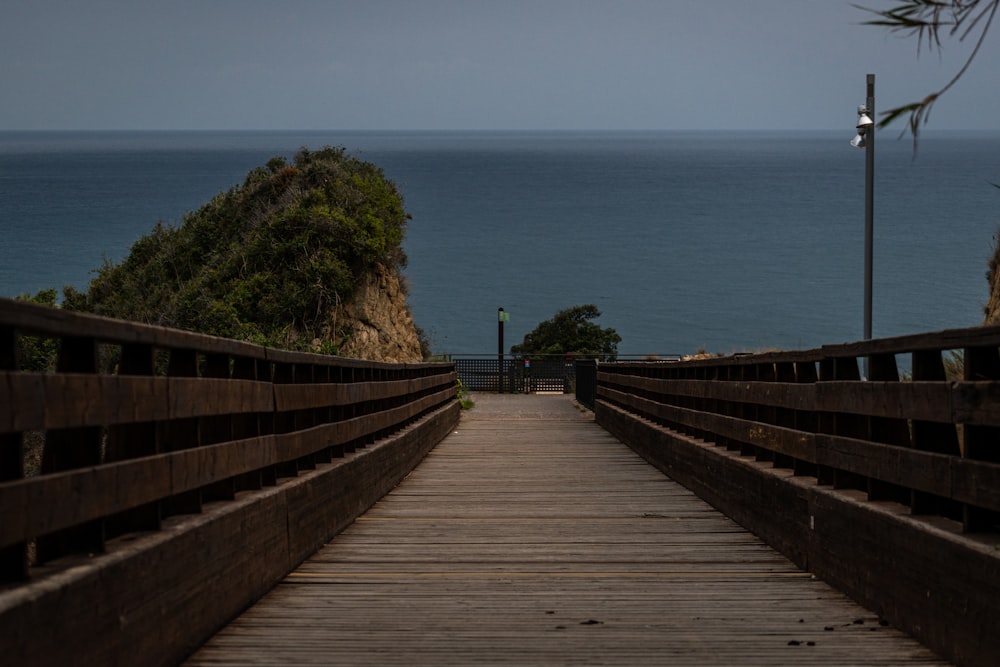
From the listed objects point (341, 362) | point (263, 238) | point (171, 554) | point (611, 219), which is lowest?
point (171, 554)

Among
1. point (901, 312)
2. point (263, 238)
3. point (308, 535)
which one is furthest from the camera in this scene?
point (901, 312)

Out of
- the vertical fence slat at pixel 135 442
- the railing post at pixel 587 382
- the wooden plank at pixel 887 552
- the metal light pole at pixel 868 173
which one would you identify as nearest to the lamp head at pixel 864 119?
the metal light pole at pixel 868 173

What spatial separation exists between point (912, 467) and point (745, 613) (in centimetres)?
117

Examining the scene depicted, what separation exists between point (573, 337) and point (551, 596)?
43.3 metres

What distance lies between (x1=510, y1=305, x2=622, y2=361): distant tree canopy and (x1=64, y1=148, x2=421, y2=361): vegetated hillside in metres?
17.6

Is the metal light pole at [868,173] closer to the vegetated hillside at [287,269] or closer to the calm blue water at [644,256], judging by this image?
the vegetated hillside at [287,269]

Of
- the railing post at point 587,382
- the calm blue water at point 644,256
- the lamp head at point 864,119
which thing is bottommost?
the railing post at point 587,382

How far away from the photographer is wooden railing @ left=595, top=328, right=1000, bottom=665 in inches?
205

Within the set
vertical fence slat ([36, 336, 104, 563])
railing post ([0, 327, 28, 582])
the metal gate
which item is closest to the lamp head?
vertical fence slat ([36, 336, 104, 563])

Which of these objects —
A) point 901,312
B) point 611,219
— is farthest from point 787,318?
point 611,219

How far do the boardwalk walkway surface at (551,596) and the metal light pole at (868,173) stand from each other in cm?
640

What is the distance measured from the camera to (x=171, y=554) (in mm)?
5258

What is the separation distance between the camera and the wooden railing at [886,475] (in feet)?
17.1

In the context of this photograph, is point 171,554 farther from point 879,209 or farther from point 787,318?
point 879,209
